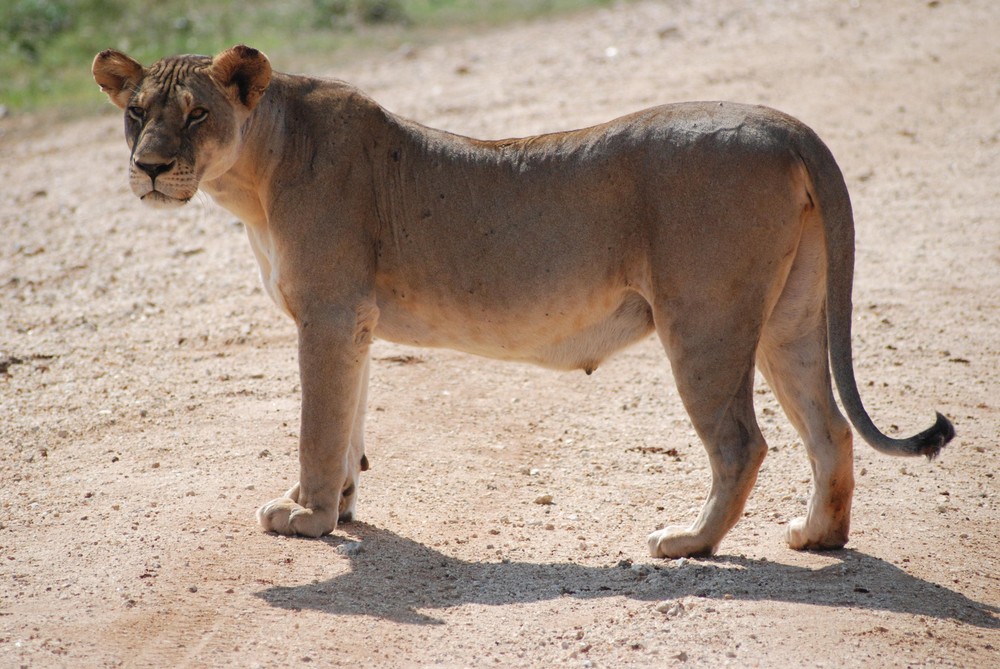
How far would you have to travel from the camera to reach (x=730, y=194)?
5395 millimetres

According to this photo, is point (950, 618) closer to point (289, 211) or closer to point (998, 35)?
point (289, 211)

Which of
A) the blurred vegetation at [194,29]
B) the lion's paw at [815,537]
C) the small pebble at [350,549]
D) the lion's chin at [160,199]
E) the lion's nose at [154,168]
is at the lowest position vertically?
Result: the small pebble at [350,549]

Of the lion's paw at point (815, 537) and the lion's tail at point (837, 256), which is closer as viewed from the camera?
the lion's tail at point (837, 256)

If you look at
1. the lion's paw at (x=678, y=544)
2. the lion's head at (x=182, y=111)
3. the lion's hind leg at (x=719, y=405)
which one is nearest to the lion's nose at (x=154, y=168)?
the lion's head at (x=182, y=111)

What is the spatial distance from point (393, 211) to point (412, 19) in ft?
48.3

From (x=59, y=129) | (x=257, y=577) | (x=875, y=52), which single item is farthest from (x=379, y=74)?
(x=257, y=577)

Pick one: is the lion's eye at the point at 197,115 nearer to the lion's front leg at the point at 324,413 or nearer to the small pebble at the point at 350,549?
the lion's front leg at the point at 324,413

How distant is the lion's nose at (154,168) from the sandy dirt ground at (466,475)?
1.71 meters

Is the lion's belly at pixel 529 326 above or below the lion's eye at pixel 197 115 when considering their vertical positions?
below

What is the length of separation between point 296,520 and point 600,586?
1.52 meters

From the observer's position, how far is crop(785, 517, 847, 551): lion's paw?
5.76 metres

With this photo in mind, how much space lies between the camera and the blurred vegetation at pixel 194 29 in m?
17.5

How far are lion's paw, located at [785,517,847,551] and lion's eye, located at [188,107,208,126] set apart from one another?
3403 millimetres

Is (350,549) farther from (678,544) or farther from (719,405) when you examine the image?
(719,405)
